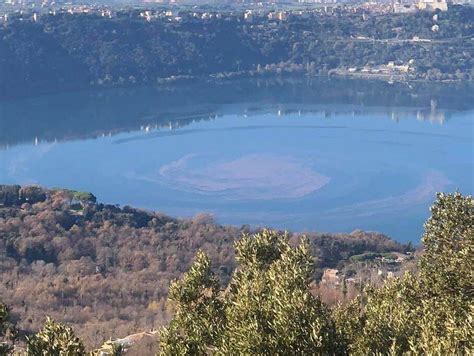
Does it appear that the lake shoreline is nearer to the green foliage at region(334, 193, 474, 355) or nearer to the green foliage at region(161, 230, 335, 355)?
the green foliage at region(161, 230, 335, 355)

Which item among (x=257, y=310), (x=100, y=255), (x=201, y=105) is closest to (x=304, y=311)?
(x=257, y=310)

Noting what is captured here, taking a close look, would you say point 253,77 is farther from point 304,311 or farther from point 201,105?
point 304,311

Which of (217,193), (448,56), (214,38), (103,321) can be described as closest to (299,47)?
(214,38)

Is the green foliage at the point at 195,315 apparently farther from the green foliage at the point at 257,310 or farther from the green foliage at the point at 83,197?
the green foliage at the point at 83,197

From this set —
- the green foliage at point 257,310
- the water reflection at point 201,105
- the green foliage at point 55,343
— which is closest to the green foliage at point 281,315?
the green foliage at point 257,310

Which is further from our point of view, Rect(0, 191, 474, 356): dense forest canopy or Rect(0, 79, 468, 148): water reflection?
Rect(0, 79, 468, 148): water reflection

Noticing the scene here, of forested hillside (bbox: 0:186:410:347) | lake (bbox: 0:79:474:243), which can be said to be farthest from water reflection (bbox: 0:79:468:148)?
forested hillside (bbox: 0:186:410:347)
